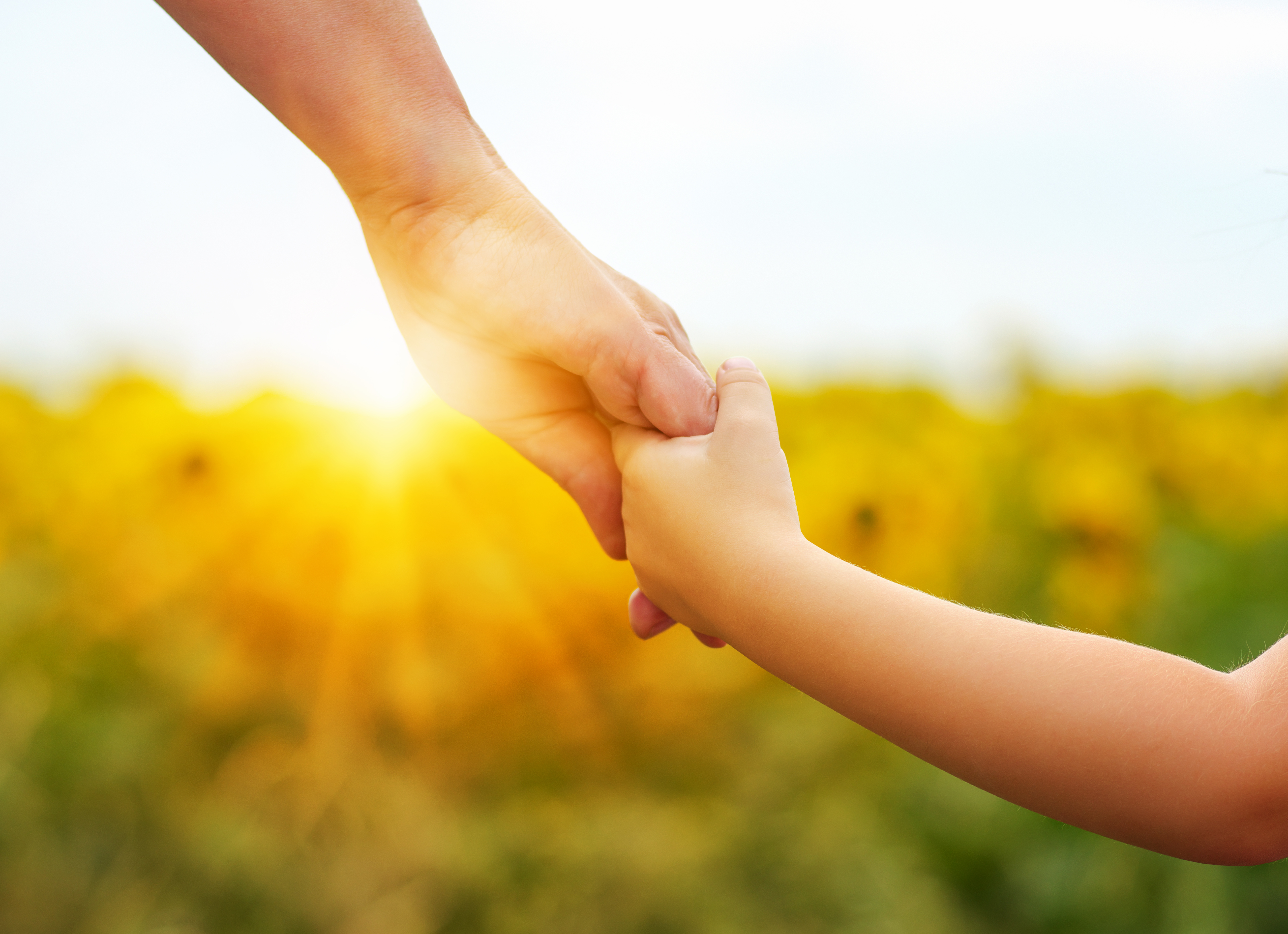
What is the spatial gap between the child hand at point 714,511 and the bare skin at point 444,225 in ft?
0.12

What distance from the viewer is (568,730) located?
1333 mm

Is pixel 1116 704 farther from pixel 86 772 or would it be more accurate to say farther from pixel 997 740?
pixel 86 772

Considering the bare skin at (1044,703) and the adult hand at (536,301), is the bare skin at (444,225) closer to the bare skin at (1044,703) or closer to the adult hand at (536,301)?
the adult hand at (536,301)

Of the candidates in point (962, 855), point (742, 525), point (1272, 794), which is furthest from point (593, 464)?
point (962, 855)

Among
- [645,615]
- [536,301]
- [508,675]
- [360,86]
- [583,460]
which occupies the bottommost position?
[508,675]

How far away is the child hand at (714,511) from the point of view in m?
0.60

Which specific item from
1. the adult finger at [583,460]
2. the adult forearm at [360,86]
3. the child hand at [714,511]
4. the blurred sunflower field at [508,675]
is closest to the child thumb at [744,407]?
the child hand at [714,511]

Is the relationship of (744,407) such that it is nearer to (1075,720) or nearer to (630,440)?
(630,440)

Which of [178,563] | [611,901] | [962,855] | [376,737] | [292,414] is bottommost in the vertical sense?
[962,855]

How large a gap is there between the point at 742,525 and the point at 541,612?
830 millimetres

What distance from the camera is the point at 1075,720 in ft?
1.62

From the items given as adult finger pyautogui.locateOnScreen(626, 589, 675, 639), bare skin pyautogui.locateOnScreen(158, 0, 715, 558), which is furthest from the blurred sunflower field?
bare skin pyautogui.locateOnScreen(158, 0, 715, 558)

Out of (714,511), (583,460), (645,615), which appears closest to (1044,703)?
(714,511)

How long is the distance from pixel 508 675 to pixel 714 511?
2.64 feet
